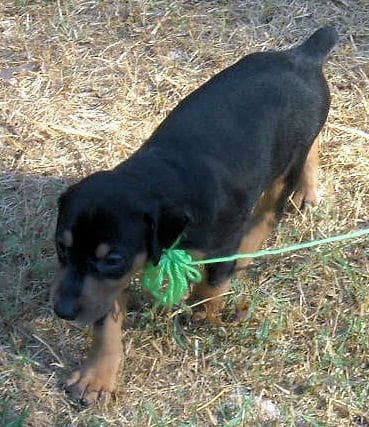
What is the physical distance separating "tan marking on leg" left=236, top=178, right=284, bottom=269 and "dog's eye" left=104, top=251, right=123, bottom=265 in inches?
46.7

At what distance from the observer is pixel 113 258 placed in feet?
11.1

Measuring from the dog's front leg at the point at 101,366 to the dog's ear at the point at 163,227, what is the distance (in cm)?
44

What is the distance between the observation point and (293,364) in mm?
4051

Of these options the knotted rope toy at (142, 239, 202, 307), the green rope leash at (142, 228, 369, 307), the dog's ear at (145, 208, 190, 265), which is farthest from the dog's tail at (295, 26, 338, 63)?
the dog's ear at (145, 208, 190, 265)

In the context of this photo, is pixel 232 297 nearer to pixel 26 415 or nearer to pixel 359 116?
pixel 26 415

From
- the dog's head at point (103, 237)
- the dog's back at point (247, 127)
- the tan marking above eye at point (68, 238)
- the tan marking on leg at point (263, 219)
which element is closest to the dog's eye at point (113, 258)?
the dog's head at point (103, 237)

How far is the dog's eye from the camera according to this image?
3361mm

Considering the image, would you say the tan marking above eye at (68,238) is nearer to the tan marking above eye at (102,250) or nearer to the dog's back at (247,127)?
the tan marking above eye at (102,250)

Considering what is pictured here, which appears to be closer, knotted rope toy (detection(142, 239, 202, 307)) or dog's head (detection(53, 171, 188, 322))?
dog's head (detection(53, 171, 188, 322))

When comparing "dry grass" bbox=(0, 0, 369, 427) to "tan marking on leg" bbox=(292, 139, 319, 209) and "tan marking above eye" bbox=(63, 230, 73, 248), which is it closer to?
"tan marking on leg" bbox=(292, 139, 319, 209)

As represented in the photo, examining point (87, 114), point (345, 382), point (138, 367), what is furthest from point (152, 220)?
point (87, 114)

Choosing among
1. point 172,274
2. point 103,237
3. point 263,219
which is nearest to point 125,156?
point 263,219

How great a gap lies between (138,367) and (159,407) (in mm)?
232

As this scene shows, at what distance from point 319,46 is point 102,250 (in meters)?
1.90
